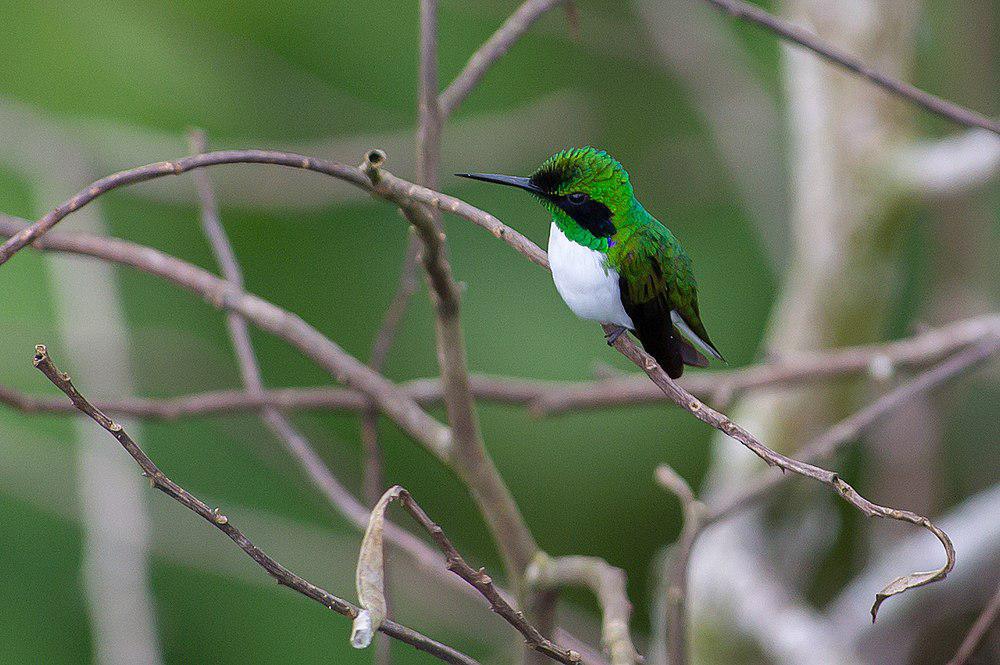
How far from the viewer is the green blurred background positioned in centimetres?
158

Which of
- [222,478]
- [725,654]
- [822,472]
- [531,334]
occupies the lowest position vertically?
[822,472]

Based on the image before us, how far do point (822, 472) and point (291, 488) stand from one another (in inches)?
59.4

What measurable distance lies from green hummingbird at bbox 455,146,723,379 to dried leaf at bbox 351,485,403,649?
125 millimetres

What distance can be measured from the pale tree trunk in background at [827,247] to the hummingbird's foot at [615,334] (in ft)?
2.65

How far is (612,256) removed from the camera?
1.53ft

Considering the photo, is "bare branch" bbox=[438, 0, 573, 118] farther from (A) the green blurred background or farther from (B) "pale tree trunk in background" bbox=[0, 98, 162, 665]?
(A) the green blurred background

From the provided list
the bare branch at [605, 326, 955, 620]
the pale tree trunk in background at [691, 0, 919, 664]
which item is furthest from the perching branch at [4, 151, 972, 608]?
the pale tree trunk in background at [691, 0, 919, 664]

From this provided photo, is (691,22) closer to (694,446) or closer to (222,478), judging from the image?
(694,446)

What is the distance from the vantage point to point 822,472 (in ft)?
1.15

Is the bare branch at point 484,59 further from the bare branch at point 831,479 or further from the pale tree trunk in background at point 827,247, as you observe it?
A: the pale tree trunk in background at point 827,247

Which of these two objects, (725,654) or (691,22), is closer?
(725,654)

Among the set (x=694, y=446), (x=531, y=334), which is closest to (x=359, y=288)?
(x=531, y=334)

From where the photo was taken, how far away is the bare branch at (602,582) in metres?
0.52

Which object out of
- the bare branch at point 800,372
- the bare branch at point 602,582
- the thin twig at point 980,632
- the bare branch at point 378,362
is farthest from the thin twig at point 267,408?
the thin twig at point 980,632
